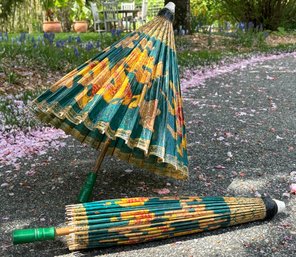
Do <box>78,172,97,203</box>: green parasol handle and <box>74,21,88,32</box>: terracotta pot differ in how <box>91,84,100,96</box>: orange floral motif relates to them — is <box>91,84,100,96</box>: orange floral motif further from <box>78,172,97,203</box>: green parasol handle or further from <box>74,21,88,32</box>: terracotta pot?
<box>74,21,88,32</box>: terracotta pot

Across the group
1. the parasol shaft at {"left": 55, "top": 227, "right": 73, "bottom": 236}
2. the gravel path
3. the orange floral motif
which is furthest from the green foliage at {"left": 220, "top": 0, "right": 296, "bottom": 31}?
the parasol shaft at {"left": 55, "top": 227, "right": 73, "bottom": 236}

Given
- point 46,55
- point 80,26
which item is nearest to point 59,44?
point 46,55

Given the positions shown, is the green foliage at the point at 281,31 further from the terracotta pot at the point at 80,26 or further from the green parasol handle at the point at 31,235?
the green parasol handle at the point at 31,235

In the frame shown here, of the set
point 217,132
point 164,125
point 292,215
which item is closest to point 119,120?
point 164,125

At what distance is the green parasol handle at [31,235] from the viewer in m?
2.03

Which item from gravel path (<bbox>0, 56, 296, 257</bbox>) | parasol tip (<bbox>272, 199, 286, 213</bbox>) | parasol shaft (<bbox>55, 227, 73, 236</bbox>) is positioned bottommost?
gravel path (<bbox>0, 56, 296, 257</bbox>)

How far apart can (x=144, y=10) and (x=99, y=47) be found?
7.12 meters

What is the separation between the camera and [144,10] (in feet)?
48.8

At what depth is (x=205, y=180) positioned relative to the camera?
303cm

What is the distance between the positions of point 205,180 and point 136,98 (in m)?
0.93

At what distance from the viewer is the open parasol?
2.28 meters

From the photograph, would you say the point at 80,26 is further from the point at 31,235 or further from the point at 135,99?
the point at 31,235

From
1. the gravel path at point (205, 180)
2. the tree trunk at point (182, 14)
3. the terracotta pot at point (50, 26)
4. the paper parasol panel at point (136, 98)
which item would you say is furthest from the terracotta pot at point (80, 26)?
the paper parasol panel at point (136, 98)

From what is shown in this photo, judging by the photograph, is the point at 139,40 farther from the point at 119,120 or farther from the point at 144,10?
the point at 144,10
